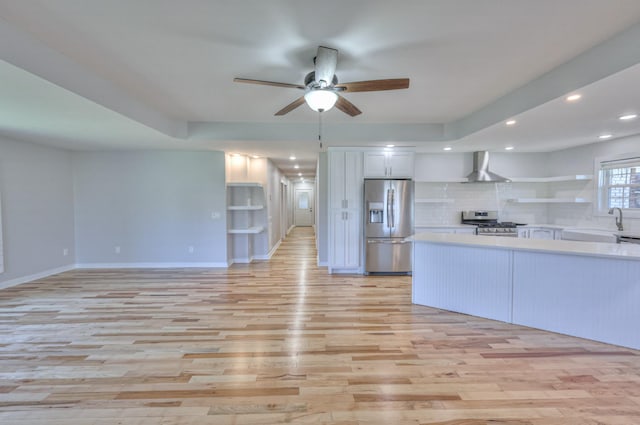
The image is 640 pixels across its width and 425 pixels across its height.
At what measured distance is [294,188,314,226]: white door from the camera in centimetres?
1493

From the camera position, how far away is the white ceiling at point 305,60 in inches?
74.2

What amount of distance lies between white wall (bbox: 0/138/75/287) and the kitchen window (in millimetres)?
9703

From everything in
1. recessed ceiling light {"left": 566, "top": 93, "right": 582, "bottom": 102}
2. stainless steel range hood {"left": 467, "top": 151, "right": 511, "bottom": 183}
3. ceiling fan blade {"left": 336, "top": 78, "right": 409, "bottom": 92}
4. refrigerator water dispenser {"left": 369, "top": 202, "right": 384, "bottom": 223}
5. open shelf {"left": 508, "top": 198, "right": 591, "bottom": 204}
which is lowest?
refrigerator water dispenser {"left": 369, "top": 202, "right": 384, "bottom": 223}

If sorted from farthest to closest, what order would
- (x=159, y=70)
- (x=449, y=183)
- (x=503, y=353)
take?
(x=449, y=183)
(x=159, y=70)
(x=503, y=353)

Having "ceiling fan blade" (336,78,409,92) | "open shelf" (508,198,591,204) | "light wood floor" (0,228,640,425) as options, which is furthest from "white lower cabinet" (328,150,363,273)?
"open shelf" (508,198,591,204)

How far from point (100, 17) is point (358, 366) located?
3.24 metres

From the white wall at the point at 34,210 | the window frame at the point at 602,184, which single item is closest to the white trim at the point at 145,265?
the white wall at the point at 34,210

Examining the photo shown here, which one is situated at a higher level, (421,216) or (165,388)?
(421,216)

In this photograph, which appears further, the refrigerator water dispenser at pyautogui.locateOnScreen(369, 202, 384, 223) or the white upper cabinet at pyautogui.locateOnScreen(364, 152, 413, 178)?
the white upper cabinet at pyautogui.locateOnScreen(364, 152, 413, 178)

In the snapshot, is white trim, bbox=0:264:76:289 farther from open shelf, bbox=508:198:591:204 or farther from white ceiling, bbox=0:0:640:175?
open shelf, bbox=508:198:591:204

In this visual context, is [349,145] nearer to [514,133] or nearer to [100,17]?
[514,133]

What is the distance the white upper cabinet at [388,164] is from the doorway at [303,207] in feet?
32.3

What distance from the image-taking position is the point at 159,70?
2721 mm

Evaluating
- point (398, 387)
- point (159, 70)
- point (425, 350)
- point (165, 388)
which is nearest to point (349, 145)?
point (159, 70)
